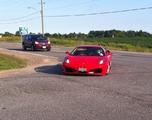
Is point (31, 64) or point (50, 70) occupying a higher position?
point (50, 70)

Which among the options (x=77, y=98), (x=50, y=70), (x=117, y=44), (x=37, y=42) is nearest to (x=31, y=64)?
(x=50, y=70)

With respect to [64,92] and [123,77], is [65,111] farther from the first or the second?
[123,77]

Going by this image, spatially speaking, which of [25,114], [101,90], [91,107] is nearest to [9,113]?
[25,114]

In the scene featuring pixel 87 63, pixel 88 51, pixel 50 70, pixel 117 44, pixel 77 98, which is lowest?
pixel 117 44

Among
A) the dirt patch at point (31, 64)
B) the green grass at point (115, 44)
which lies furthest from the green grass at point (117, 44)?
the dirt patch at point (31, 64)

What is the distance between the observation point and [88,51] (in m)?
20.0

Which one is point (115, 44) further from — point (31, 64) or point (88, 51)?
point (88, 51)

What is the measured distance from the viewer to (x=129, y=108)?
33.2 feet

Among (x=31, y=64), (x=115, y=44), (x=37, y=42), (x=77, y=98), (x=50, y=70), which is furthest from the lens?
(x=115, y=44)

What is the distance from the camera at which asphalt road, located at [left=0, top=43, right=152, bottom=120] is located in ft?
30.8

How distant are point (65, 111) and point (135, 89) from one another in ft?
14.0

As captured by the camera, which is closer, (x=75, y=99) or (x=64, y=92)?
(x=75, y=99)

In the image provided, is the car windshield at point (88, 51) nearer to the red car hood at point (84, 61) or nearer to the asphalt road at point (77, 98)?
the red car hood at point (84, 61)

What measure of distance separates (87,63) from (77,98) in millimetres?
7069
